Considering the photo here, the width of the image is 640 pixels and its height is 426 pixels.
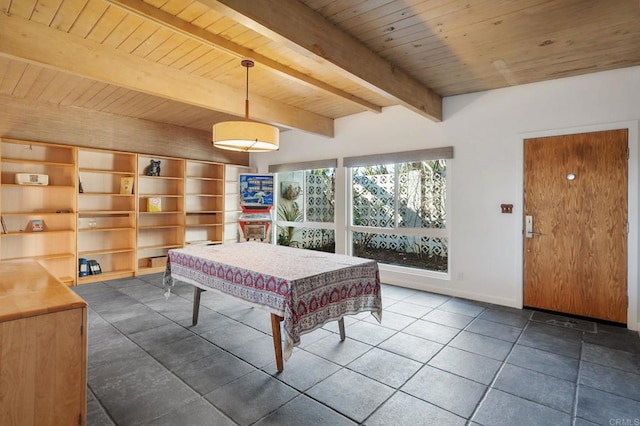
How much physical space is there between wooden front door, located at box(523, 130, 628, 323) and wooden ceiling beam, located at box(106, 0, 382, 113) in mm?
2562

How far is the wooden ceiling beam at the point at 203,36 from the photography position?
2195 mm

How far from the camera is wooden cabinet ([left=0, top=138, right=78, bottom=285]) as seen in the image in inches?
173

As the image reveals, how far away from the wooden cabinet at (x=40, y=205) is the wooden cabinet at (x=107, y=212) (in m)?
0.17

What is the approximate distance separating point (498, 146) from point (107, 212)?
541cm

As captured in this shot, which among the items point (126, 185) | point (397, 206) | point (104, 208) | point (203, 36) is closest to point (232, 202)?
point (126, 185)

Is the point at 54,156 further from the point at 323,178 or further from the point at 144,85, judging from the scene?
the point at 323,178

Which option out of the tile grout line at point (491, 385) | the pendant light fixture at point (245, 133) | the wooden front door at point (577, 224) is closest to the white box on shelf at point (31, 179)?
the pendant light fixture at point (245, 133)

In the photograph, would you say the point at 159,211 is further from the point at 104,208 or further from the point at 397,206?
the point at 397,206

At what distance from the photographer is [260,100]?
14.1ft

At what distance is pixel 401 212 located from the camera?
493 cm

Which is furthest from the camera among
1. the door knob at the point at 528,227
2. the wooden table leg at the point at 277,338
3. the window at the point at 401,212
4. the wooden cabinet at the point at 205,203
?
the wooden cabinet at the point at 205,203

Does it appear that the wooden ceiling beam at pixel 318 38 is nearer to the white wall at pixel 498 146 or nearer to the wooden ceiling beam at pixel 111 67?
the white wall at pixel 498 146

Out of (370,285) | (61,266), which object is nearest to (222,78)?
(370,285)

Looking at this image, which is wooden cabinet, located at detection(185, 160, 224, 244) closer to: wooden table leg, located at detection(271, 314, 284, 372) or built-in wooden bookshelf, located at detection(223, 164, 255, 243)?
built-in wooden bookshelf, located at detection(223, 164, 255, 243)
